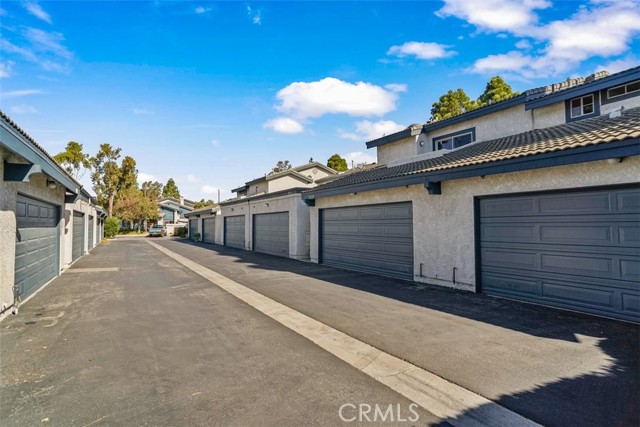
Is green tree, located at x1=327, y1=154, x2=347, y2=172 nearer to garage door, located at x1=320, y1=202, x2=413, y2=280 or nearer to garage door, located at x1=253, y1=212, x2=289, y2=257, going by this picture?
garage door, located at x1=253, y1=212, x2=289, y2=257

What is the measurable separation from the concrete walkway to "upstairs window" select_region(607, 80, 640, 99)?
8906 millimetres

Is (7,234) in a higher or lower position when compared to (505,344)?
higher

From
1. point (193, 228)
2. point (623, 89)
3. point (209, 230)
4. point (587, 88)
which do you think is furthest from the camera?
point (193, 228)

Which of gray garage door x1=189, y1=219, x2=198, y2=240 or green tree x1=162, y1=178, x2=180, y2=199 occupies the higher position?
green tree x1=162, y1=178, x2=180, y2=199

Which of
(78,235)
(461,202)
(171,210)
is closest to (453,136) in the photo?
(461,202)

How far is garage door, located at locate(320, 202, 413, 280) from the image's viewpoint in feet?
36.4

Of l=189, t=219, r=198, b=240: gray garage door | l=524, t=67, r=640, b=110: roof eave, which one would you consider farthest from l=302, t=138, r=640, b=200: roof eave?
l=189, t=219, r=198, b=240: gray garage door

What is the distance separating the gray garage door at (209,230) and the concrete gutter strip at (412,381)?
27.9 metres

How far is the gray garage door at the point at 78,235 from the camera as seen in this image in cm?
1672

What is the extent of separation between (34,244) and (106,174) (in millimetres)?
49143

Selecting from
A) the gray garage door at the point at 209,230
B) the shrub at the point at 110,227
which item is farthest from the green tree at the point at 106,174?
the gray garage door at the point at 209,230

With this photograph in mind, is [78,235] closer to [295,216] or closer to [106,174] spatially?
[295,216]

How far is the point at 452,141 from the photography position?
1617cm

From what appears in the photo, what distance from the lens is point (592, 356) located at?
4.62m
